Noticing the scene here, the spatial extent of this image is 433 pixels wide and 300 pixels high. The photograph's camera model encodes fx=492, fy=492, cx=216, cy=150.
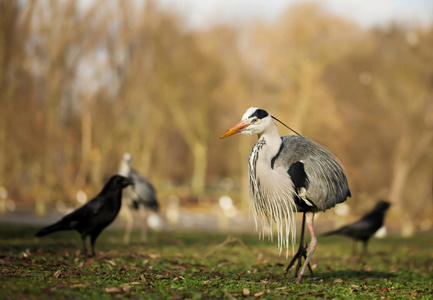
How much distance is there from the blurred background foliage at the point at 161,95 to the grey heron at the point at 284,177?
52.5ft

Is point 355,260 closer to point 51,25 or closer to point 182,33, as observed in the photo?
point 51,25

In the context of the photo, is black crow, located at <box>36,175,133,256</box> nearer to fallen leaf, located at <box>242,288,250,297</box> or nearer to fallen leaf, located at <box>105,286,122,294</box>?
fallen leaf, located at <box>105,286,122,294</box>

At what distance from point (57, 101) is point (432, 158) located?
22.3m

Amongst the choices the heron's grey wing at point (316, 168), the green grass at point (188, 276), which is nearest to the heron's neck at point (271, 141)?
the heron's grey wing at point (316, 168)

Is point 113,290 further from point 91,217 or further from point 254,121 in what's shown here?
point 91,217

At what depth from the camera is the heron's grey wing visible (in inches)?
269

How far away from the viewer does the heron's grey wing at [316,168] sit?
22.4ft

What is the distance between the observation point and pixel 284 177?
673 cm

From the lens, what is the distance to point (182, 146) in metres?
69.6

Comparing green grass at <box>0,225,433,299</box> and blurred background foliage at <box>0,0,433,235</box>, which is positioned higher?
blurred background foliage at <box>0,0,433,235</box>

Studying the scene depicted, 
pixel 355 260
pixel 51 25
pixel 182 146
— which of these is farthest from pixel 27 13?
pixel 182 146

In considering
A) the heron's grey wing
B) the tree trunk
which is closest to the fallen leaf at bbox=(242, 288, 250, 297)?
the heron's grey wing

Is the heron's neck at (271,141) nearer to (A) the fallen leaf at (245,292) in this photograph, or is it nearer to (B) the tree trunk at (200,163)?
(A) the fallen leaf at (245,292)

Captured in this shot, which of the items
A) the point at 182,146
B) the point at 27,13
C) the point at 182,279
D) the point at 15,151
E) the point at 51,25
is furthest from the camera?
the point at 182,146
